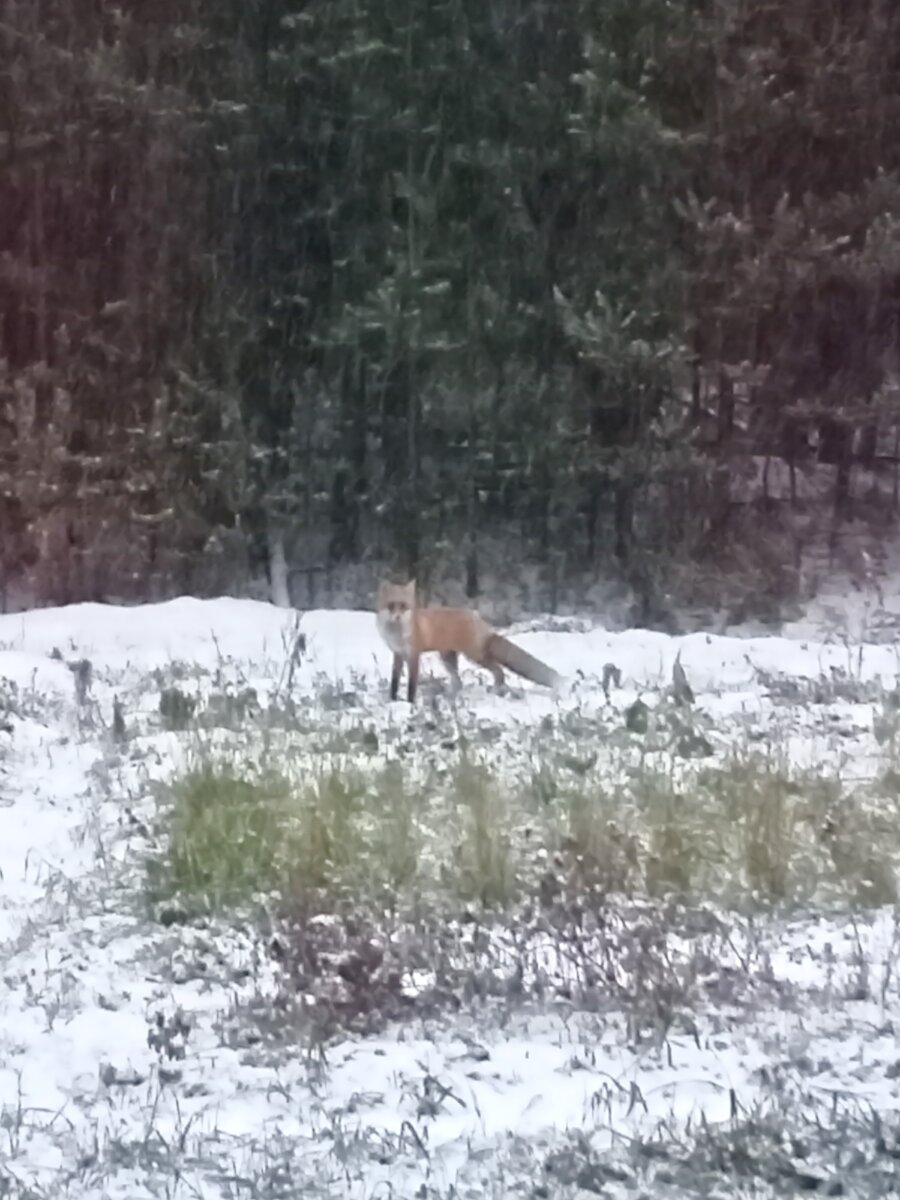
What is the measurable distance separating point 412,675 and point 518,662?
0.80 meters

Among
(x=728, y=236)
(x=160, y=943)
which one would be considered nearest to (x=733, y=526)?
(x=728, y=236)

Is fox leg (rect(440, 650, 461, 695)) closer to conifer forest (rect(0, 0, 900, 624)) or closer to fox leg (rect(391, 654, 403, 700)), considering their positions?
fox leg (rect(391, 654, 403, 700))

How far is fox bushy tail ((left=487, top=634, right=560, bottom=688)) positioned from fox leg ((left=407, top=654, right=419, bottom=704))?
22.9 inches

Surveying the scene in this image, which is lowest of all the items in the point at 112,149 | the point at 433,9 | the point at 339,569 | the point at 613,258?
the point at 339,569

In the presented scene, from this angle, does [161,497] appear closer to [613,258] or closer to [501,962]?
[613,258]

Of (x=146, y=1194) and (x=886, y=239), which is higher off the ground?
(x=886, y=239)

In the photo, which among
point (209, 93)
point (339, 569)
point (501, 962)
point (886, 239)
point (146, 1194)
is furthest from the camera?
point (339, 569)

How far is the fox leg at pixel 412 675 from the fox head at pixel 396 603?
0.83 feet

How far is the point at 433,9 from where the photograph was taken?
18969 millimetres

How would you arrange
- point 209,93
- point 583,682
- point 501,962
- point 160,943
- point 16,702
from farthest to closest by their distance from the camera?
point 209,93 < point 583,682 < point 16,702 < point 160,943 < point 501,962

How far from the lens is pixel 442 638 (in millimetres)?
10953

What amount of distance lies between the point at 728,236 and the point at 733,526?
3.91 m

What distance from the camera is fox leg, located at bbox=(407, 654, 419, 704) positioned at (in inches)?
415

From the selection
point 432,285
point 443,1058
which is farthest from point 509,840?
point 432,285
